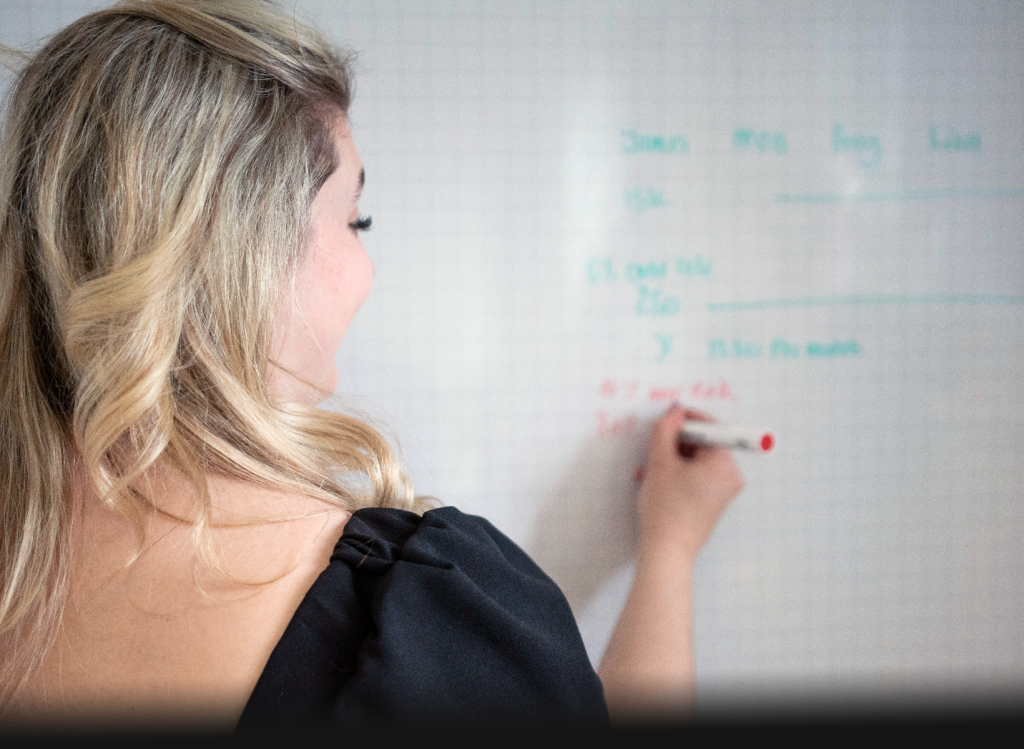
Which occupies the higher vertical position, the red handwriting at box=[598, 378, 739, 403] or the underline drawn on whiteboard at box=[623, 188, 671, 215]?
the underline drawn on whiteboard at box=[623, 188, 671, 215]

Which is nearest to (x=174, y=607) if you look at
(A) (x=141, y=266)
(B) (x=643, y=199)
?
(A) (x=141, y=266)

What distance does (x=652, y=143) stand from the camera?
0.86 meters

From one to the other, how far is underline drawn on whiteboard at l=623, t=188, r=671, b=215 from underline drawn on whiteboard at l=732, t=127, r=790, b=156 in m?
0.11

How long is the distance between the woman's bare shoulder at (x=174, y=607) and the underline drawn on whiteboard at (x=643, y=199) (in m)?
0.52

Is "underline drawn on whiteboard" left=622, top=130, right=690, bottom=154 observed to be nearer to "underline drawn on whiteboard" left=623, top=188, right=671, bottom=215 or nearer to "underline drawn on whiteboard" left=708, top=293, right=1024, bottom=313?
"underline drawn on whiteboard" left=623, top=188, right=671, bottom=215

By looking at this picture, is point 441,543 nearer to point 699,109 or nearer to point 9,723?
point 9,723

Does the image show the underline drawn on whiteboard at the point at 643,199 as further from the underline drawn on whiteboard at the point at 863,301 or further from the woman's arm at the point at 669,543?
the woman's arm at the point at 669,543

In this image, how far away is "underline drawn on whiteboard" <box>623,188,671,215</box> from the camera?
86 cm

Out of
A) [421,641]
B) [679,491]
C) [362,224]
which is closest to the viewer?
[421,641]

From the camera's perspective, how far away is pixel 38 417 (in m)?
0.59

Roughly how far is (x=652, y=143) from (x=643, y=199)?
7 centimetres

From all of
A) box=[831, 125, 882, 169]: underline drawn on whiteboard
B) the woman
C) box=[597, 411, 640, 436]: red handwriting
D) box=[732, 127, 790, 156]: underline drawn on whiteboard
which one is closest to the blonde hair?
the woman

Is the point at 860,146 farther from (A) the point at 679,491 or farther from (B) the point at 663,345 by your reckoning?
(A) the point at 679,491

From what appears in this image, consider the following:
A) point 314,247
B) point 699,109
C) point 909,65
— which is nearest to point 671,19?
point 699,109
